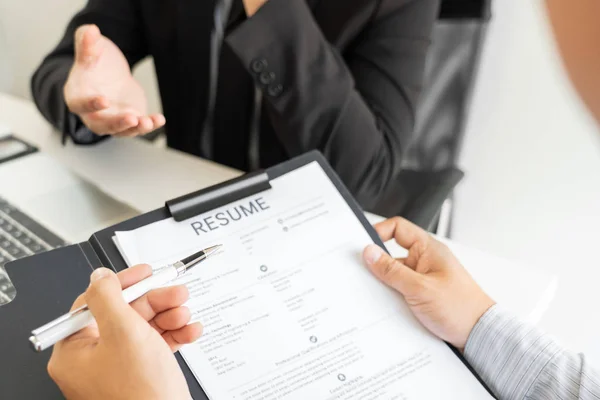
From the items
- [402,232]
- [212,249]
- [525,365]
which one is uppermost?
[212,249]

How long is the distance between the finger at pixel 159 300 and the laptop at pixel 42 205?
0.84 feet

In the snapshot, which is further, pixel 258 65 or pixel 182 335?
pixel 258 65

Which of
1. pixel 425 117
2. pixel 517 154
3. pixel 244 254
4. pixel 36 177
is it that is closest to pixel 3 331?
pixel 244 254

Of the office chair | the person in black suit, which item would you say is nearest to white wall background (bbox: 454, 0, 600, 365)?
the office chair

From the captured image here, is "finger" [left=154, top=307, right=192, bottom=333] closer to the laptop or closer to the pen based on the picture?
the pen

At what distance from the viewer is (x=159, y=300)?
1.38 feet

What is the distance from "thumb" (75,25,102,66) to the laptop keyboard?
0.67ft

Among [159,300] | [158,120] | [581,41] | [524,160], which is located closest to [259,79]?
[158,120]

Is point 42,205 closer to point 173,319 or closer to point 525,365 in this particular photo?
point 173,319

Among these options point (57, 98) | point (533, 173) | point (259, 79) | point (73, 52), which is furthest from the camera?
point (533, 173)

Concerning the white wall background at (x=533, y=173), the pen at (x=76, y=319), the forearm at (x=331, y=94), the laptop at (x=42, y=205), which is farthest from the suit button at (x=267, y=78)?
the white wall background at (x=533, y=173)

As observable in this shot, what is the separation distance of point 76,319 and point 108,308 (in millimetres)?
36

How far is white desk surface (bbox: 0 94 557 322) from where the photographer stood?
0.63 meters

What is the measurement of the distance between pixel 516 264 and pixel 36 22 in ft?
3.93
